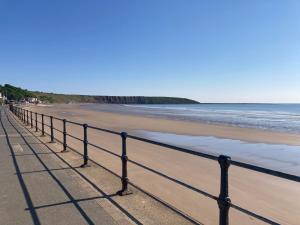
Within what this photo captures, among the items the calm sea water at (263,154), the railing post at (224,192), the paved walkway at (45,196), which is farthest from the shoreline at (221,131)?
the railing post at (224,192)

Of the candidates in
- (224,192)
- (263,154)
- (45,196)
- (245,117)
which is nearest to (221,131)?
(263,154)

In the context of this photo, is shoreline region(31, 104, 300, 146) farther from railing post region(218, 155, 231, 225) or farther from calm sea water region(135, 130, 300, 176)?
railing post region(218, 155, 231, 225)

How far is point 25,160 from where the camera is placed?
9766 mm

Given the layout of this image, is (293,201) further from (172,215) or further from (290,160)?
(290,160)

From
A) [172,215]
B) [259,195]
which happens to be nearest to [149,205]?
[172,215]

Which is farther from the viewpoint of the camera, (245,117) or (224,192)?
(245,117)

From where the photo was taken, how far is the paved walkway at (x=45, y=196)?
16.4 ft

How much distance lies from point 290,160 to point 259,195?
6.52 metres

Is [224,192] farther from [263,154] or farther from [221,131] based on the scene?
[221,131]

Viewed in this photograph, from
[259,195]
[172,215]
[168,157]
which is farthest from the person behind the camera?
[168,157]

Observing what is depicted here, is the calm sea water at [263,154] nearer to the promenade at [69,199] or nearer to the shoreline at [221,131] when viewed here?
the shoreline at [221,131]

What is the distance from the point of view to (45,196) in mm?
A: 6090

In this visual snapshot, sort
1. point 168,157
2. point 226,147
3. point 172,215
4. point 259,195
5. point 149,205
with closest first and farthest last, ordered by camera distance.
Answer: point 172,215 → point 149,205 → point 259,195 → point 168,157 → point 226,147

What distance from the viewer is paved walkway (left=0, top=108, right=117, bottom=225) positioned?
5.01m
